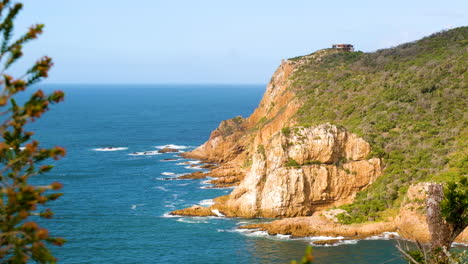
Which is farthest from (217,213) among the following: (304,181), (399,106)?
(399,106)

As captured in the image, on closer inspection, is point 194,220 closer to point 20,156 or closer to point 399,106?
point 399,106

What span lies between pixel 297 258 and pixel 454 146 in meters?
21.7

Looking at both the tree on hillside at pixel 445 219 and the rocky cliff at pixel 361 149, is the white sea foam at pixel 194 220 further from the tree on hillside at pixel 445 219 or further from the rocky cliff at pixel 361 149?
the tree on hillside at pixel 445 219

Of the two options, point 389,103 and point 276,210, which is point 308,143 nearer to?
point 276,210

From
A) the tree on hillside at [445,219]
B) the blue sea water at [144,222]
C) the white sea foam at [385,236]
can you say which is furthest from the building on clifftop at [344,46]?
the tree on hillside at [445,219]

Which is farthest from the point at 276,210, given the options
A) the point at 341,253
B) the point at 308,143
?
the point at 341,253

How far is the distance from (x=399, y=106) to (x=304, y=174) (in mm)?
17778

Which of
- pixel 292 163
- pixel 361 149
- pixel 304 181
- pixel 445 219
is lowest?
pixel 304 181

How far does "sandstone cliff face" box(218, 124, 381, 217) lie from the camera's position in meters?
54.3

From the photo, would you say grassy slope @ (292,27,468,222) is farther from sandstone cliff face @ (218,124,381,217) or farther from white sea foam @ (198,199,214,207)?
white sea foam @ (198,199,214,207)

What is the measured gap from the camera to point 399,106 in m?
65.8

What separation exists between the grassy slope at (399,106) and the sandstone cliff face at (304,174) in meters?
1.71

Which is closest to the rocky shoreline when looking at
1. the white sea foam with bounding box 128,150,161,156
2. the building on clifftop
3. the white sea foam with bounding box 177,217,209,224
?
the white sea foam with bounding box 177,217,209,224

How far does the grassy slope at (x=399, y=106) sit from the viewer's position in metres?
53.0
